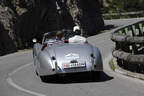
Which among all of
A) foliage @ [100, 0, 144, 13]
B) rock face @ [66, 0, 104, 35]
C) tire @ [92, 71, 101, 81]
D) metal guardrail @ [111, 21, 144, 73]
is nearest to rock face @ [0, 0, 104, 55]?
rock face @ [66, 0, 104, 35]

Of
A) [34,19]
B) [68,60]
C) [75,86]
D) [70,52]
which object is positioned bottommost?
[34,19]

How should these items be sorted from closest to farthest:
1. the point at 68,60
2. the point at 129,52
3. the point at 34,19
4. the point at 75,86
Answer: the point at 75,86, the point at 68,60, the point at 129,52, the point at 34,19

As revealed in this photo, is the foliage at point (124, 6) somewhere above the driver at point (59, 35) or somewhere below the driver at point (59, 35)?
below

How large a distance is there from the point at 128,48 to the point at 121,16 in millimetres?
59305

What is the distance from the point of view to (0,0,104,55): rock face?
30.1 m

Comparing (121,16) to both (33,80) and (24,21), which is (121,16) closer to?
(24,21)

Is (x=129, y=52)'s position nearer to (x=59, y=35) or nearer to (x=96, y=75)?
(x=59, y=35)

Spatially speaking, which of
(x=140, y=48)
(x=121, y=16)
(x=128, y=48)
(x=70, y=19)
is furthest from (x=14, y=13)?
(x=121, y=16)

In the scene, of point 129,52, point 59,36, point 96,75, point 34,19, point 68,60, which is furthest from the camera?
point 34,19

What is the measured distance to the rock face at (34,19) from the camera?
30141 millimetres

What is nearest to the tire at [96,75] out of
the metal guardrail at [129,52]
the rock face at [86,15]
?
the metal guardrail at [129,52]

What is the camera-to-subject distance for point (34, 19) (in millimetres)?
33094

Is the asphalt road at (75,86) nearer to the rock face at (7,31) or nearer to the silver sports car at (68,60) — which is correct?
the silver sports car at (68,60)

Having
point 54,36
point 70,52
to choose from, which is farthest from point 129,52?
point 70,52
